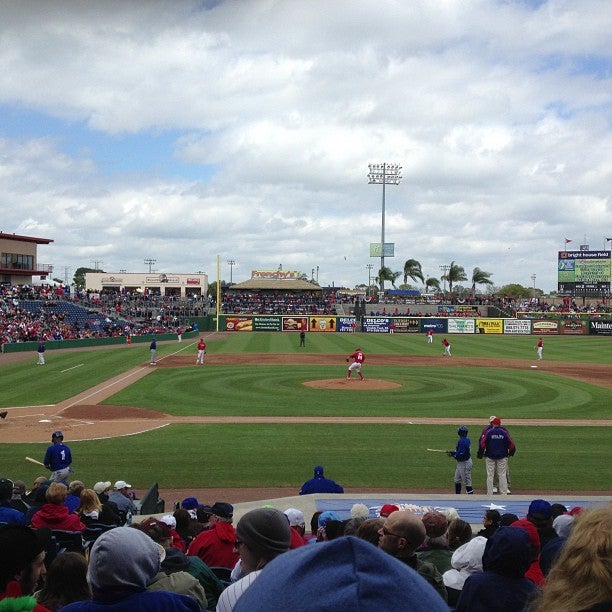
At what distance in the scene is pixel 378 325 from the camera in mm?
78875

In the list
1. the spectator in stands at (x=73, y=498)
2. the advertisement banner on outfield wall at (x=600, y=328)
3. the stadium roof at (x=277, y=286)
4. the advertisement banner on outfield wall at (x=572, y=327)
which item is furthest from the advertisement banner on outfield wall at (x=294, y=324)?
the spectator in stands at (x=73, y=498)

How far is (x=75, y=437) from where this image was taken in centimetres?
2245

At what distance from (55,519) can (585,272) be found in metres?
97.0

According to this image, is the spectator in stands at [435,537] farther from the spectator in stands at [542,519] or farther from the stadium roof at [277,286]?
the stadium roof at [277,286]

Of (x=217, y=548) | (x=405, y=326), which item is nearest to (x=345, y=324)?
(x=405, y=326)

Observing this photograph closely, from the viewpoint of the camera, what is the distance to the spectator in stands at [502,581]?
173 inches

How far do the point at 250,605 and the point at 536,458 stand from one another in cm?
2016

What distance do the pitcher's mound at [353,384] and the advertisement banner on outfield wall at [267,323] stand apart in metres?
41.4

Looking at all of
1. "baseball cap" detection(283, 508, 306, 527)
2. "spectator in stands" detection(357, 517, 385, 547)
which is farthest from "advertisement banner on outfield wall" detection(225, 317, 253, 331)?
"spectator in stands" detection(357, 517, 385, 547)

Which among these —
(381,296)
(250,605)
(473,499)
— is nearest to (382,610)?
(250,605)

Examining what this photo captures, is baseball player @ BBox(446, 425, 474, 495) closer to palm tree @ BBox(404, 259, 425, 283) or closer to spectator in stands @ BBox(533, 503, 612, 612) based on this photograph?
spectator in stands @ BBox(533, 503, 612, 612)

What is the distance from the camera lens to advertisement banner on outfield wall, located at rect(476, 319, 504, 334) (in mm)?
79250

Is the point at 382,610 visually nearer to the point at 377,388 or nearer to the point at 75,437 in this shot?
the point at 75,437

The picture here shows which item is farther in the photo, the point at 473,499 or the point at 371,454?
the point at 371,454
